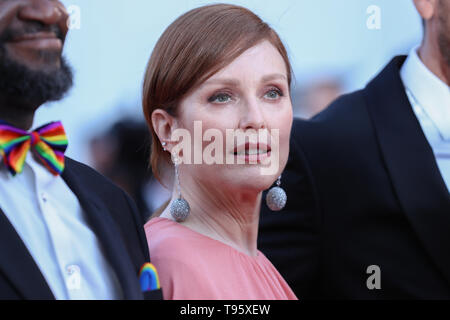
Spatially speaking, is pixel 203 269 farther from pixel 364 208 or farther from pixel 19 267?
pixel 364 208

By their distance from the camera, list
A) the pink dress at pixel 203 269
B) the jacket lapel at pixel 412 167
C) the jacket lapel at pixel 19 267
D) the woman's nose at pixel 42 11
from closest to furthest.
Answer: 1. the jacket lapel at pixel 19 267
2. the woman's nose at pixel 42 11
3. the pink dress at pixel 203 269
4. the jacket lapel at pixel 412 167

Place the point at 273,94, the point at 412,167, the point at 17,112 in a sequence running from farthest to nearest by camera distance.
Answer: the point at 412,167, the point at 273,94, the point at 17,112

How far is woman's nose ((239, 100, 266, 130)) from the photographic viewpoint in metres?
1.43

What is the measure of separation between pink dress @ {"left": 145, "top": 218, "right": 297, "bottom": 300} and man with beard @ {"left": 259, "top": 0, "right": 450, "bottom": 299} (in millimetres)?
349

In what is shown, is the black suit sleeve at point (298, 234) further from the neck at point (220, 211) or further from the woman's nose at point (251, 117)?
the woman's nose at point (251, 117)

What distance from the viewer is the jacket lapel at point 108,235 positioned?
1219mm

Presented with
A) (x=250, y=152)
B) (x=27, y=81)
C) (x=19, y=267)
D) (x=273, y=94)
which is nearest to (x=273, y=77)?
(x=273, y=94)

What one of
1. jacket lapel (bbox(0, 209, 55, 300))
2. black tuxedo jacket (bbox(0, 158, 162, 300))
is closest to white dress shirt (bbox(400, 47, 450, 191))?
black tuxedo jacket (bbox(0, 158, 162, 300))

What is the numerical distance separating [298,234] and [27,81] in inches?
38.4

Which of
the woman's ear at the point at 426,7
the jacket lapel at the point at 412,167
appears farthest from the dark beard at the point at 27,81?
the woman's ear at the point at 426,7

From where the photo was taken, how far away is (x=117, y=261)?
122 cm

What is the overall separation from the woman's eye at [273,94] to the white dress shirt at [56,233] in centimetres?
50

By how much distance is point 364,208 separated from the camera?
1.85 meters

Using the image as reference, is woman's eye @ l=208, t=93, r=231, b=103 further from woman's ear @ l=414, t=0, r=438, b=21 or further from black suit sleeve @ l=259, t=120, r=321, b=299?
woman's ear @ l=414, t=0, r=438, b=21
